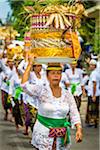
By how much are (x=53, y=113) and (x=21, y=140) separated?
426 centimetres

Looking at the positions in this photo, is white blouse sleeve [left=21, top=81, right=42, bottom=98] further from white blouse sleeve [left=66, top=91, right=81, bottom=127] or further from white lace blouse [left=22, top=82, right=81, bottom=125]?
white blouse sleeve [left=66, top=91, right=81, bottom=127]

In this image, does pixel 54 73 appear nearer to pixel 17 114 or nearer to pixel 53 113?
pixel 53 113

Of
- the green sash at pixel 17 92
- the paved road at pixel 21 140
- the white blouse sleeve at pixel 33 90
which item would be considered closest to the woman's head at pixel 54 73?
the white blouse sleeve at pixel 33 90

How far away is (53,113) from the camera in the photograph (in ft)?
19.6

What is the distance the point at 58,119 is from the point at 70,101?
0.76 feet

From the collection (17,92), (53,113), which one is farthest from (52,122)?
(17,92)

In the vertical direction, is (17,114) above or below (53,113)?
below

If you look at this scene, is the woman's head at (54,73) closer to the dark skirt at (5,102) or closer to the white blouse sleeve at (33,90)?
the white blouse sleeve at (33,90)

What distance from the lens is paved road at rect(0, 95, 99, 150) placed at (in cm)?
949

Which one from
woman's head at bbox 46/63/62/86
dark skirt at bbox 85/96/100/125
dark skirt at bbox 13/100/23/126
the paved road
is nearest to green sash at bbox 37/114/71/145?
woman's head at bbox 46/63/62/86

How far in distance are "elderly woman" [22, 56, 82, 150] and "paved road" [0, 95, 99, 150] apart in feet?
10.8

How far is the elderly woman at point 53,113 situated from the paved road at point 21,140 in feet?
10.8

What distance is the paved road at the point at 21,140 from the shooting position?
9.49m

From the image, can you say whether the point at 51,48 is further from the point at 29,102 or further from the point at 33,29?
the point at 29,102
